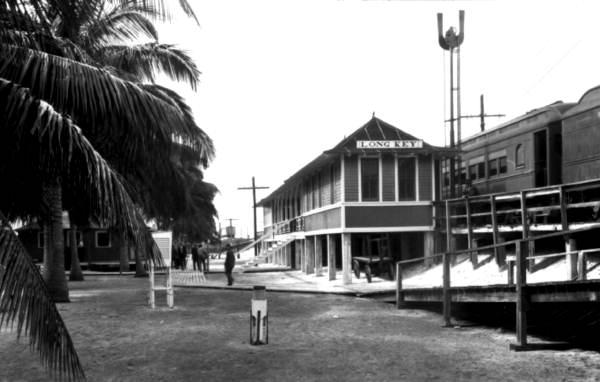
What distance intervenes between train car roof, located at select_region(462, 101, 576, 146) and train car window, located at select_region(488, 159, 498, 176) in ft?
2.57

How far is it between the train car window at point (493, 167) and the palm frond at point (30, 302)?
18.0 metres

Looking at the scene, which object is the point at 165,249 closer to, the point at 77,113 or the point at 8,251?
the point at 77,113

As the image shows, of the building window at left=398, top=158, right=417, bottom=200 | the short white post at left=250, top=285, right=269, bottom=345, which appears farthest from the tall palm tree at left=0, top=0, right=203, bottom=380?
the building window at left=398, top=158, right=417, bottom=200

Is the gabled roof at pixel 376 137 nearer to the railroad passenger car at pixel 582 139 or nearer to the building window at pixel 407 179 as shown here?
the building window at pixel 407 179

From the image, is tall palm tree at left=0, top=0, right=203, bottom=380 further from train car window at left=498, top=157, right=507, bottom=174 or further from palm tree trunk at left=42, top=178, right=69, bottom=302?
train car window at left=498, top=157, right=507, bottom=174

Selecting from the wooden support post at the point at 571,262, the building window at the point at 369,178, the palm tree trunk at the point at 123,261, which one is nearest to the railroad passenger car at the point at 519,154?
the building window at the point at 369,178

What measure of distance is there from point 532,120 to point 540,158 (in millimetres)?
1115

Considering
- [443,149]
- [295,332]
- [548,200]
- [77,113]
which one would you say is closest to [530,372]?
[295,332]

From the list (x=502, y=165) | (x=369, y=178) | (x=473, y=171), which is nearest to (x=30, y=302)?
(x=502, y=165)

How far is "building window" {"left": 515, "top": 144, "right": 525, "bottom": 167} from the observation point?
19042mm

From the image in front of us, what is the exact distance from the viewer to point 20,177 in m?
9.50

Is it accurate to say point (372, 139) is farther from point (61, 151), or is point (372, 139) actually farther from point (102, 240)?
point (102, 240)

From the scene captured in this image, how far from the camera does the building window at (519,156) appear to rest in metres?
19.0

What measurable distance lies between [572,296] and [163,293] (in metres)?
15.2
